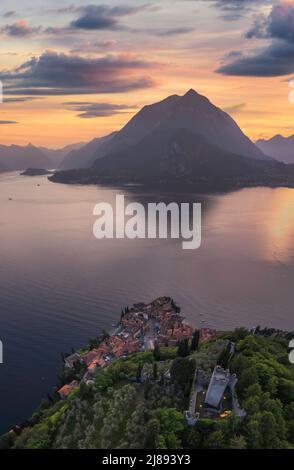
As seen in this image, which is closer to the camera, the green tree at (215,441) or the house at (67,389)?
the green tree at (215,441)

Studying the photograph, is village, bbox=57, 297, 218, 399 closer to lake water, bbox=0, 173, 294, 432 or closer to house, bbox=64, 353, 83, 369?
house, bbox=64, 353, 83, 369

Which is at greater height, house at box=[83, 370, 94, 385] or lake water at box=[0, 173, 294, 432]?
lake water at box=[0, 173, 294, 432]

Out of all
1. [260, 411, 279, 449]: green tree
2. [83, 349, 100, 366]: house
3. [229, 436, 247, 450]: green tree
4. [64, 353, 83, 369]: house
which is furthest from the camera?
[83, 349, 100, 366]: house

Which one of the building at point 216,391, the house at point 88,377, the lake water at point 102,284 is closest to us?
the building at point 216,391

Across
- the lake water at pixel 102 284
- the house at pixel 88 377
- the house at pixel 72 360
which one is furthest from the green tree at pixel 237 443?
the house at pixel 72 360

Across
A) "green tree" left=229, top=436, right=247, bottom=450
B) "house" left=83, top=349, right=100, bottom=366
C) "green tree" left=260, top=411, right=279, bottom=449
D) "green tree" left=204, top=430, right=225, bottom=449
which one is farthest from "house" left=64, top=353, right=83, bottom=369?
"green tree" left=260, top=411, right=279, bottom=449

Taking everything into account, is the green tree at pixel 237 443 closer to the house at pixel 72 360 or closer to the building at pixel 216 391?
the building at pixel 216 391

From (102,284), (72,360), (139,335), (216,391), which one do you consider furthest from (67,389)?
(102,284)
